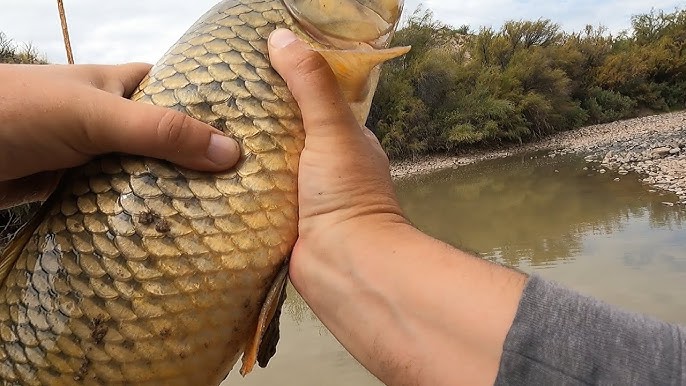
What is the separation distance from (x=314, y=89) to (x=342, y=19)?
12.6 inches

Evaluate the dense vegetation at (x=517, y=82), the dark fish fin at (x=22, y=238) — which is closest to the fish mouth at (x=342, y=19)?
the dark fish fin at (x=22, y=238)

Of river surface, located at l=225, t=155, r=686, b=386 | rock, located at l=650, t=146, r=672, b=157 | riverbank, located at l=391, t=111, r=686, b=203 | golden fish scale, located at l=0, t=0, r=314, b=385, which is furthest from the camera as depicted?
rock, located at l=650, t=146, r=672, b=157

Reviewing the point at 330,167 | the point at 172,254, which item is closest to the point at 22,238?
the point at 172,254

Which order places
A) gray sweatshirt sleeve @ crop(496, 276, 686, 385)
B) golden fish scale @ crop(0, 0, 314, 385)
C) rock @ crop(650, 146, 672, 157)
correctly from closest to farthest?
gray sweatshirt sleeve @ crop(496, 276, 686, 385), golden fish scale @ crop(0, 0, 314, 385), rock @ crop(650, 146, 672, 157)

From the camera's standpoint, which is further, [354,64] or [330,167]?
[354,64]

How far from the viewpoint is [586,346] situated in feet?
3.10

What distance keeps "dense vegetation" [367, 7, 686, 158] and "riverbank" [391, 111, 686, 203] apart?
32.0 inches

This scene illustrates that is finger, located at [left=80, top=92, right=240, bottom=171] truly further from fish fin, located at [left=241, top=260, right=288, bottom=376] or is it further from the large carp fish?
fish fin, located at [left=241, top=260, right=288, bottom=376]

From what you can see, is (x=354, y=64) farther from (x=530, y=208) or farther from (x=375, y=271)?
(x=530, y=208)

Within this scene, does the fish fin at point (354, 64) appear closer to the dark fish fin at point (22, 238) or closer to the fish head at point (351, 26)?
the fish head at point (351, 26)

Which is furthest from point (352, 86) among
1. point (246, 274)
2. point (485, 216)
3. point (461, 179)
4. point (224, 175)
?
point (461, 179)

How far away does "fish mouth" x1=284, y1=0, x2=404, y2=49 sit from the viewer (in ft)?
5.89

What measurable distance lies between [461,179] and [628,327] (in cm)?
2037

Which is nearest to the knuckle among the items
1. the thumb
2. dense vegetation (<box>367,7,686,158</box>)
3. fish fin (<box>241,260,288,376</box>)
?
the thumb
